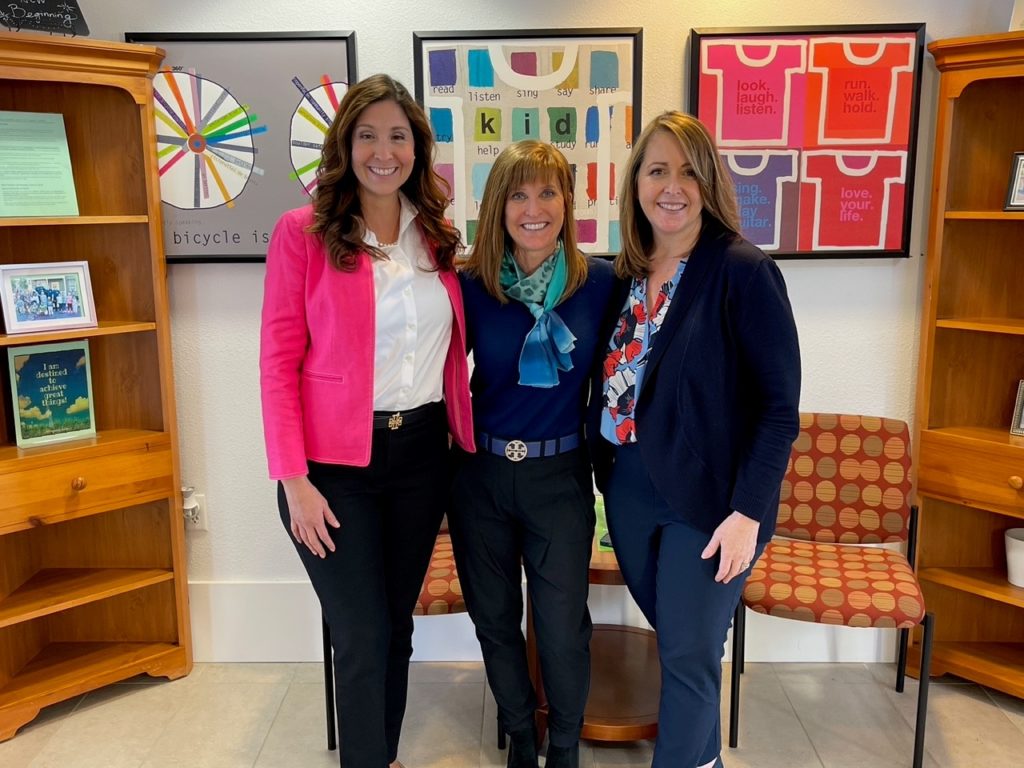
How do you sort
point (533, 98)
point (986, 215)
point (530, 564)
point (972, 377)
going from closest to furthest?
point (530, 564) → point (986, 215) → point (533, 98) → point (972, 377)

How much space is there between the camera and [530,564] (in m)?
1.87

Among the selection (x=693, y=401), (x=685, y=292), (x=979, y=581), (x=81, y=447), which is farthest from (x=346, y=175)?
(x=979, y=581)

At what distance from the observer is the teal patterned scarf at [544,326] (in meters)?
1.73

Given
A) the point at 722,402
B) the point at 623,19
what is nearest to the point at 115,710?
the point at 722,402

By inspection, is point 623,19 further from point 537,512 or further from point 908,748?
point 908,748

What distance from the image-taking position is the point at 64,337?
7.74 feet

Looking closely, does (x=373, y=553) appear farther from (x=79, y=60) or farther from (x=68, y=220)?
(x=79, y=60)

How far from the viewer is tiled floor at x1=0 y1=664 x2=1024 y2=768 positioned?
7.41 feet

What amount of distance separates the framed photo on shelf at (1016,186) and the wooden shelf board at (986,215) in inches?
1.6

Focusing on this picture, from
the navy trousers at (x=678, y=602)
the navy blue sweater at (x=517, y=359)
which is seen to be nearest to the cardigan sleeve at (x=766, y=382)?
the navy trousers at (x=678, y=602)

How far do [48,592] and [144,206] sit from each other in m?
1.19

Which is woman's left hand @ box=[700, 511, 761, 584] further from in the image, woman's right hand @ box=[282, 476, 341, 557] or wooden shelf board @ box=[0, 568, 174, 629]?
wooden shelf board @ box=[0, 568, 174, 629]

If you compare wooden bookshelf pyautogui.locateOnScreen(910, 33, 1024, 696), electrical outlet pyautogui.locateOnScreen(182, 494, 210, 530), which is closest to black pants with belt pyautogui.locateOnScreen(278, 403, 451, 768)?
electrical outlet pyautogui.locateOnScreen(182, 494, 210, 530)

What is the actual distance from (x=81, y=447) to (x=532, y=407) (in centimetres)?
143
